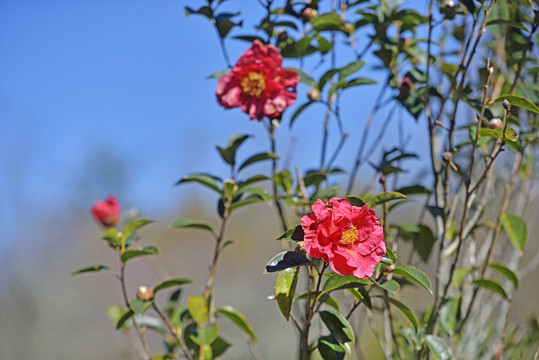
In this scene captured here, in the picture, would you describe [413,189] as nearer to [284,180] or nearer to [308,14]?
[284,180]

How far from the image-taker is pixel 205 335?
1.06m

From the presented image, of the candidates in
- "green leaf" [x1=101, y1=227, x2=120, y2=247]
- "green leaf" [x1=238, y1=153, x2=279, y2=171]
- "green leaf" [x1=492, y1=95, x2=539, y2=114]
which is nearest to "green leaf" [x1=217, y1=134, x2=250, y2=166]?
"green leaf" [x1=238, y1=153, x2=279, y2=171]

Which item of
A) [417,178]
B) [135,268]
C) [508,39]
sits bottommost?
[135,268]

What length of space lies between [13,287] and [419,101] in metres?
3.97

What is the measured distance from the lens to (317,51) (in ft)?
3.78

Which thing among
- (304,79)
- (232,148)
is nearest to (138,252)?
(232,148)

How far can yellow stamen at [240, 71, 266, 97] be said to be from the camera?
100cm

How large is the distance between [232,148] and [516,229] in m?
0.64

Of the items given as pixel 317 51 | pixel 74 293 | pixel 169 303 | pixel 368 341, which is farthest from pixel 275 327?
pixel 317 51

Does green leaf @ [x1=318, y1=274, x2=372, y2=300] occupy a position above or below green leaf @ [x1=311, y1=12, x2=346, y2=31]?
below

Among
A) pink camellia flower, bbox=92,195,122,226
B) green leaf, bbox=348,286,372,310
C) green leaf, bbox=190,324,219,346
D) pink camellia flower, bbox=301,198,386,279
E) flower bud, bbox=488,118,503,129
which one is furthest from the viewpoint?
pink camellia flower, bbox=92,195,122,226

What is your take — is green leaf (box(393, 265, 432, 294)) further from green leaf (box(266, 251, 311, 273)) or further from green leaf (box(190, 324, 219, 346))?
green leaf (box(190, 324, 219, 346))

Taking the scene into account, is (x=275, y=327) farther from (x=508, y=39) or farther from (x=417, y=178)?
(x=508, y=39)

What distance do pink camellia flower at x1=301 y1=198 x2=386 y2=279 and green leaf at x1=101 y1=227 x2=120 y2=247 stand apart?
0.48 metres
